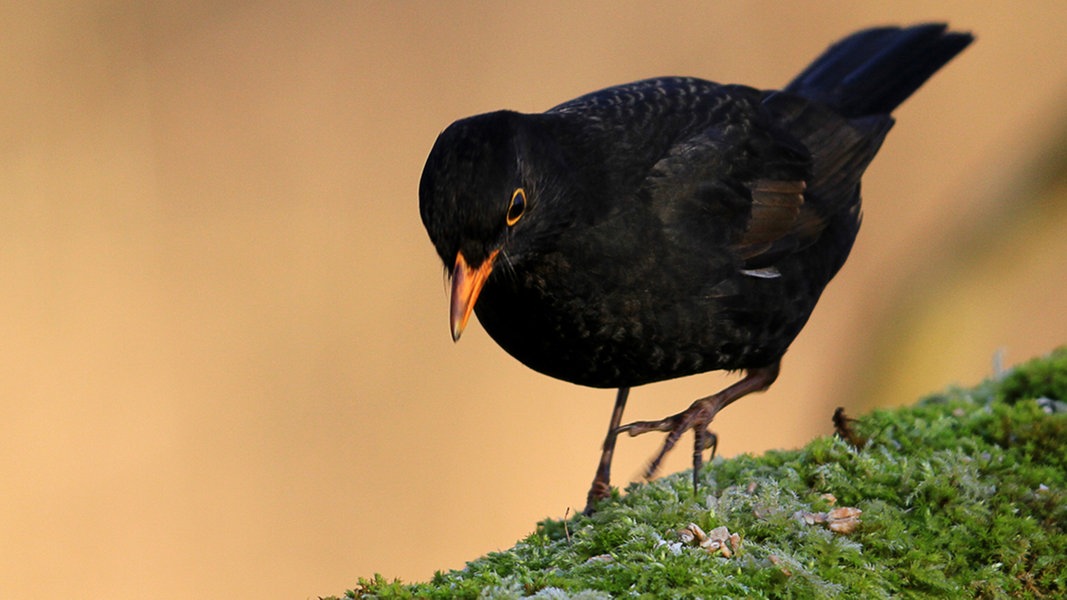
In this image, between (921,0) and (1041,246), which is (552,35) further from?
(1041,246)

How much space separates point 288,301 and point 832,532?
4.66 meters

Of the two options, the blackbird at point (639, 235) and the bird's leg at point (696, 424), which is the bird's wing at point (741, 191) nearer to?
the blackbird at point (639, 235)

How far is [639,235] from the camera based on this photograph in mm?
3242

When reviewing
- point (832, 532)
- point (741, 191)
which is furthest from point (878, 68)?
point (832, 532)

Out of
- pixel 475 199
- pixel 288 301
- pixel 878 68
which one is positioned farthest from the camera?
pixel 288 301

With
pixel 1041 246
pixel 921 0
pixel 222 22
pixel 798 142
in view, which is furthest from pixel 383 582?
pixel 921 0

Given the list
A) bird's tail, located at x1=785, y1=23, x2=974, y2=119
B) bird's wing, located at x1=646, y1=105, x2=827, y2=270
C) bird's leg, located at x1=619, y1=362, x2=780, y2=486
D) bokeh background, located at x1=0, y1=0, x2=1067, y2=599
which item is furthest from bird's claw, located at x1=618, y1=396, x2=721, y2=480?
bokeh background, located at x1=0, y1=0, x2=1067, y2=599

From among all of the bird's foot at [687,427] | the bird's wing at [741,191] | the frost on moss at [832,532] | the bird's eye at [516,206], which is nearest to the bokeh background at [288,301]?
the bird's wing at [741,191]

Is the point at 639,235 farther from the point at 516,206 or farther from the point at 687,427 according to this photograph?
the point at 687,427

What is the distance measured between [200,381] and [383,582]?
4.45 meters

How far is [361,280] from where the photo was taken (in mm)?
6668

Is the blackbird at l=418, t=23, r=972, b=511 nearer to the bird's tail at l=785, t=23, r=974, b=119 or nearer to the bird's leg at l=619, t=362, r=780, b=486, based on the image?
the bird's leg at l=619, t=362, r=780, b=486

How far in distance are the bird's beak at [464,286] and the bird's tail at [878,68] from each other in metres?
2.23

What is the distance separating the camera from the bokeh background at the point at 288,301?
6062mm
